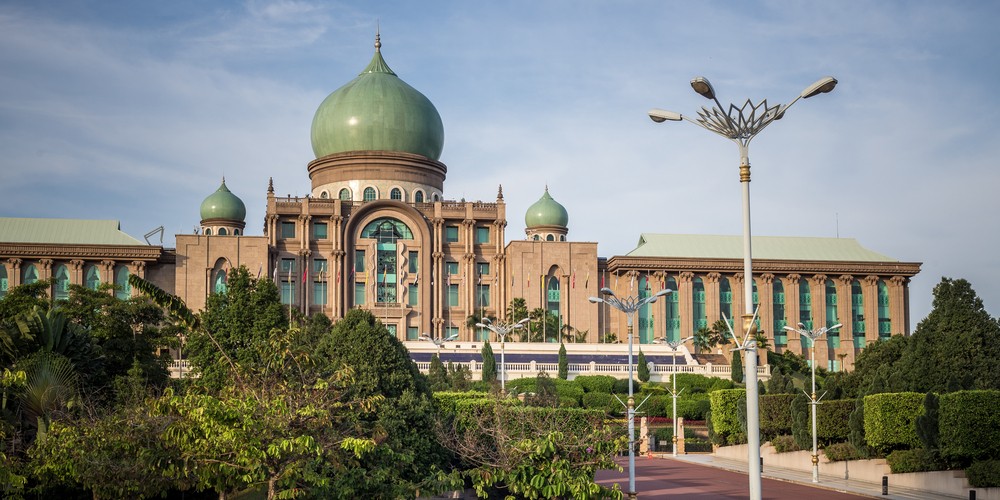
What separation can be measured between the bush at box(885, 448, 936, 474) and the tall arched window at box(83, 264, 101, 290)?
66956 mm

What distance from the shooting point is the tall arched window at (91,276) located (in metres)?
89.8

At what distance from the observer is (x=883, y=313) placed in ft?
322

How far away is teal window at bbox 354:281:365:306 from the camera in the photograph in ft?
296

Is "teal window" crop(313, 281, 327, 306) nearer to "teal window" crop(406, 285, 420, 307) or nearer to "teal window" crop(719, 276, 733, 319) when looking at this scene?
"teal window" crop(406, 285, 420, 307)

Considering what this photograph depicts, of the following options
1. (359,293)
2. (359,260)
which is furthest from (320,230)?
(359,293)

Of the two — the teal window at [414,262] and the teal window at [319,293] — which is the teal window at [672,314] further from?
the teal window at [319,293]

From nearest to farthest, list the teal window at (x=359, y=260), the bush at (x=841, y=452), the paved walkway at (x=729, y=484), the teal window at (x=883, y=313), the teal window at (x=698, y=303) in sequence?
the paved walkway at (x=729, y=484), the bush at (x=841, y=452), the teal window at (x=359, y=260), the teal window at (x=698, y=303), the teal window at (x=883, y=313)

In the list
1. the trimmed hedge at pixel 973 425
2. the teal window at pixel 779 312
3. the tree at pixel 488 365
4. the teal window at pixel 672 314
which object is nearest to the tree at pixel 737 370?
the tree at pixel 488 365

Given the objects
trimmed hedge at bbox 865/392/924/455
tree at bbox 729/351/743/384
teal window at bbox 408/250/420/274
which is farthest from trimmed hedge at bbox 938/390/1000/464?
teal window at bbox 408/250/420/274

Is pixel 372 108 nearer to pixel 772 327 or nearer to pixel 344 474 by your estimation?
pixel 772 327

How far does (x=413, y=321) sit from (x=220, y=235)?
16983mm

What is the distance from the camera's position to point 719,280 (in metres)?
96.6

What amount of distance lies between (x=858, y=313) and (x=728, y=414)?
4802 cm

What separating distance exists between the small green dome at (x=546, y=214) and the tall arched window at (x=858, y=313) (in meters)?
24.8
